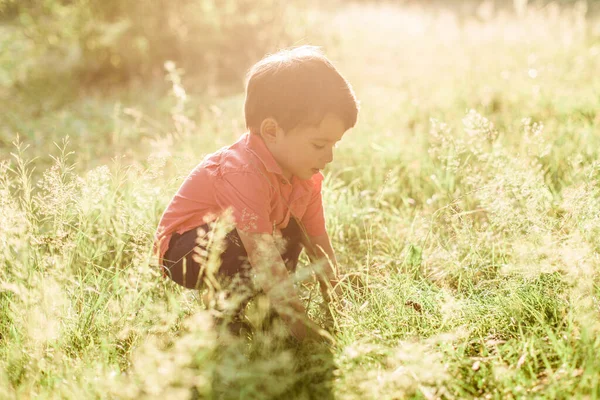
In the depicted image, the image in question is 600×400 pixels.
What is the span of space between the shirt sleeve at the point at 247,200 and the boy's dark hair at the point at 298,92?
0.88 feet

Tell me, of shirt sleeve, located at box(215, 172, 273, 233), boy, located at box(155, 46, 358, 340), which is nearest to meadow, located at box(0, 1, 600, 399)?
boy, located at box(155, 46, 358, 340)

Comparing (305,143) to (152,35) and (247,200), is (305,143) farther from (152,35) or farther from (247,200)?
(152,35)

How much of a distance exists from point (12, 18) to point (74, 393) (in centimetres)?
749

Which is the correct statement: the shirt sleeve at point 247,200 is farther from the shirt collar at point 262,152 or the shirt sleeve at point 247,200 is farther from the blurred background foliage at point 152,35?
the blurred background foliage at point 152,35

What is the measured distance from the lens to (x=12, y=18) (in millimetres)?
7516

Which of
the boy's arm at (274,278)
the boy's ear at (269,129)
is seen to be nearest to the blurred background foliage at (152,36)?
the boy's ear at (269,129)

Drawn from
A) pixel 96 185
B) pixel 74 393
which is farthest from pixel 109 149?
pixel 74 393

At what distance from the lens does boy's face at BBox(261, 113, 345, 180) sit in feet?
6.97

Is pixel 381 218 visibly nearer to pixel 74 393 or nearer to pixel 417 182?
pixel 417 182

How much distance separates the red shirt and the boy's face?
5 centimetres

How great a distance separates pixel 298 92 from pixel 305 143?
0.20 meters

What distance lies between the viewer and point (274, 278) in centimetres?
190

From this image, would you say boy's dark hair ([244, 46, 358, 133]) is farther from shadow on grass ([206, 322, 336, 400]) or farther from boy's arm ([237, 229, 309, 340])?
shadow on grass ([206, 322, 336, 400])

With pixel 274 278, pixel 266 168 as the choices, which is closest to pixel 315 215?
pixel 266 168
